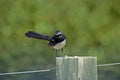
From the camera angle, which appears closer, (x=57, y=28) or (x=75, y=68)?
(x=75, y=68)

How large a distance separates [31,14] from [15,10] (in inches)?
6.8

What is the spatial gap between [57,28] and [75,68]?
2.43 metres

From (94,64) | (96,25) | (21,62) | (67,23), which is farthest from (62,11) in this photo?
(94,64)

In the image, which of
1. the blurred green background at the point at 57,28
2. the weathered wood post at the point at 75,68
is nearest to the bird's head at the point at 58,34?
the weathered wood post at the point at 75,68

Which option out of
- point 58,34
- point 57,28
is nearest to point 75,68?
point 58,34

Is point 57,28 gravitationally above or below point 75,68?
above

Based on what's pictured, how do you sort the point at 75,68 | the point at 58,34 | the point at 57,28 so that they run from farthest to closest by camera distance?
the point at 57,28 < the point at 58,34 < the point at 75,68

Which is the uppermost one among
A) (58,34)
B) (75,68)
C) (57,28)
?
(57,28)

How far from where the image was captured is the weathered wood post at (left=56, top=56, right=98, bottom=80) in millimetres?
1557

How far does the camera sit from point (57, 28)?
3977mm

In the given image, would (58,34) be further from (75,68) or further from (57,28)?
(57,28)

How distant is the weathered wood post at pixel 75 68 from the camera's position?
61.3 inches

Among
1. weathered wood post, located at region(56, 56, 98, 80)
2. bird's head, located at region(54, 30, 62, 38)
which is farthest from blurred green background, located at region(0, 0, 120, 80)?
weathered wood post, located at region(56, 56, 98, 80)

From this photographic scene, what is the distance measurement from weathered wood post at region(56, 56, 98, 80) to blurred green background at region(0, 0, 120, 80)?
2386mm
